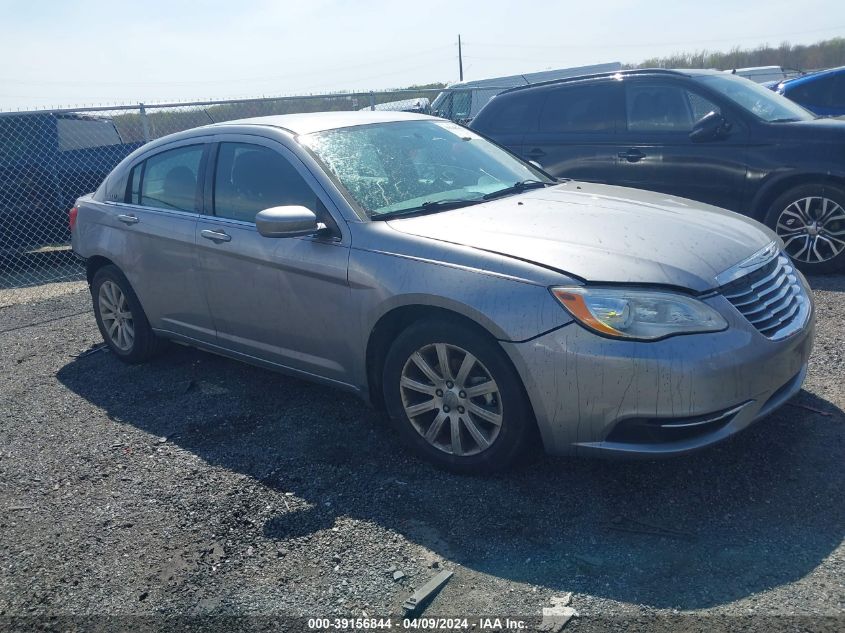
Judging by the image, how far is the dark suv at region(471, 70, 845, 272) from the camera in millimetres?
7035

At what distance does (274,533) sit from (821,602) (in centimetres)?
213

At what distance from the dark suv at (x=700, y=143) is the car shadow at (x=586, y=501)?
3172mm

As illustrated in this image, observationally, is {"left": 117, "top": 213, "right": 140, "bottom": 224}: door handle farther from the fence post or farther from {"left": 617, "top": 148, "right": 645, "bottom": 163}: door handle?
the fence post

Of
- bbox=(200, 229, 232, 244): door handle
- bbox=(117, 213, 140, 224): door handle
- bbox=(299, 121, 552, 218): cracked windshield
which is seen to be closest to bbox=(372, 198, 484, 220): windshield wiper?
bbox=(299, 121, 552, 218): cracked windshield

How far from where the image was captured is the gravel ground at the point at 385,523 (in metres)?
2.97

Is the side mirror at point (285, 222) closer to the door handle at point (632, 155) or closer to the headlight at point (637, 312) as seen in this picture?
the headlight at point (637, 312)

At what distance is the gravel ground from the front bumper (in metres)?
0.31

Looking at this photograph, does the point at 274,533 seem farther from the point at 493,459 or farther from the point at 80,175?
the point at 80,175

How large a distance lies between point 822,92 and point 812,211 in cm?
705

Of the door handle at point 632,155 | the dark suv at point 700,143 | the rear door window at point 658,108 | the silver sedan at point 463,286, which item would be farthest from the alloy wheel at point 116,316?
the rear door window at point 658,108

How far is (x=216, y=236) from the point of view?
15.8 feet

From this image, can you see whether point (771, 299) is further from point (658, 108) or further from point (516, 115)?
point (516, 115)

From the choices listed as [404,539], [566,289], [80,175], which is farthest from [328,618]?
[80,175]

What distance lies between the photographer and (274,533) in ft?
11.6
